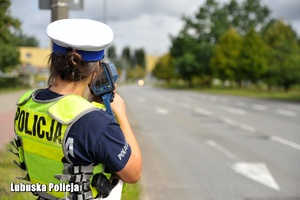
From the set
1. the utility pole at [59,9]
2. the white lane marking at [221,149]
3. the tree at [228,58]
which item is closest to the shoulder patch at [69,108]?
the utility pole at [59,9]

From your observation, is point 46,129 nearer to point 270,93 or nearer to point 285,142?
point 285,142

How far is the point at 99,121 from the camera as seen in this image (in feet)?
5.60

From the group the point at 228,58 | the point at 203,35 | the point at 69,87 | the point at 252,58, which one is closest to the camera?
the point at 69,87

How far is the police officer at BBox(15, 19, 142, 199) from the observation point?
1713 millimetres

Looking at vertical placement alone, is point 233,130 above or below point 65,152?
below

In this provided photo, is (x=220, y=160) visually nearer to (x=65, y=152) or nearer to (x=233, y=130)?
(x=233, y=130)

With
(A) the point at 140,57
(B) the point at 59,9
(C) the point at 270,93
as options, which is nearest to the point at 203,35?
(C) the point at 270,93

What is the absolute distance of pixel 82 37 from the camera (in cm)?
175

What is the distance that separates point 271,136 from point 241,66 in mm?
46788

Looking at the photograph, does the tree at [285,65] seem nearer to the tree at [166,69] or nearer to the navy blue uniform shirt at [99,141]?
the navy blue uniform shirt at [99,141]

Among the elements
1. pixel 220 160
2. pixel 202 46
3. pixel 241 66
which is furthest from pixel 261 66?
pixel 220 160

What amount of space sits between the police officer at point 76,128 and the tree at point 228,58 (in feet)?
193

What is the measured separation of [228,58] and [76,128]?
60963mm

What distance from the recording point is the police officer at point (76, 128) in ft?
5.62
